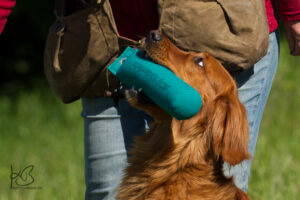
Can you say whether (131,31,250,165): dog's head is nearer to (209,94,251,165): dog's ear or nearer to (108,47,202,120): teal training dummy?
(209,94,251,165): dog's ear

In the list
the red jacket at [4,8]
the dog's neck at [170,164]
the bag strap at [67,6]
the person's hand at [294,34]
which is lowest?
the dog's neck at [170,164]

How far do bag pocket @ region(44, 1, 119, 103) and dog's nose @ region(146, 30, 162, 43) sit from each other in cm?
19

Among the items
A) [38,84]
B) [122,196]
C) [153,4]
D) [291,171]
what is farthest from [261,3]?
[38,84]

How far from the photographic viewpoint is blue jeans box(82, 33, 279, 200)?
2.96 metres

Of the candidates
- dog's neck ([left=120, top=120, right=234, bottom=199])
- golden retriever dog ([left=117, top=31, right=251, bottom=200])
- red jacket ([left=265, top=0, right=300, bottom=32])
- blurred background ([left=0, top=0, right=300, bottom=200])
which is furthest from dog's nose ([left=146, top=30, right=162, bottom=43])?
blurred background ([left=0, top=0, right=300, bottom=200])

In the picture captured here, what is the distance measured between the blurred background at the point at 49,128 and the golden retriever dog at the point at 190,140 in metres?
1.34

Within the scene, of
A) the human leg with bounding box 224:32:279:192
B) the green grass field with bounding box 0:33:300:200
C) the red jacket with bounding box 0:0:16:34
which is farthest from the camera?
the green grass field with bounding box 0:33:300:200

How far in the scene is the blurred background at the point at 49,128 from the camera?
4480 millimetres

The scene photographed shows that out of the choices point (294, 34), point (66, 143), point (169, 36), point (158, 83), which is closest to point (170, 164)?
point (158, 83)

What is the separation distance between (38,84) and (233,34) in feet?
20.7

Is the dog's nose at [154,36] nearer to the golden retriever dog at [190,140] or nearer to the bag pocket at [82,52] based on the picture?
the golden retriever dog at [190,140]

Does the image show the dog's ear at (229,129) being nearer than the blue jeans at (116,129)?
Yes

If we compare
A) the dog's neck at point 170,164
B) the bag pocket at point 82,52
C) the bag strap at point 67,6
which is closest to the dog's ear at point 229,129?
the dog's neck at point 170,164

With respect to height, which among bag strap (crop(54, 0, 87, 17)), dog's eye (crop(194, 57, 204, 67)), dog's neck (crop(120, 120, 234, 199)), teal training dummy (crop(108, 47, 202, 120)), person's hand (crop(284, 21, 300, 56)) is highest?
bag strap (crop(54, 0, 87, 17))
